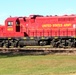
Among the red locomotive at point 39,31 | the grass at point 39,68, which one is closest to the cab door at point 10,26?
the red locomotive at point 39,31

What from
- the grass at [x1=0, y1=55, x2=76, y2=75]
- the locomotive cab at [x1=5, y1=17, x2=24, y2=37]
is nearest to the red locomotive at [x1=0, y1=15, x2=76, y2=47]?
the locomotive cab at [x1=5, y1=17, x2=24, y2=37]

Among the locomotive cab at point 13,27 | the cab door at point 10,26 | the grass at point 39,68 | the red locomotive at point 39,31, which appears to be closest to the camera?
the grass at point 39,68

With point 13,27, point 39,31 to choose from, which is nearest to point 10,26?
point 13,27

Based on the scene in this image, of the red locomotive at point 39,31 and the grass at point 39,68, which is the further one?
the red locomotive at point 39,31

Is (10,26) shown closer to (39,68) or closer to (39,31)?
(39,31)

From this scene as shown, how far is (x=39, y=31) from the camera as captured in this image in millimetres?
29047

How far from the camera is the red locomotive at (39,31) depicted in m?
27.7

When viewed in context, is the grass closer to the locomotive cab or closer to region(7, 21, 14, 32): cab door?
the locomotive cab

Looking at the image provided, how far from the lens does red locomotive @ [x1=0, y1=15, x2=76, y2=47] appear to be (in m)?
27.7

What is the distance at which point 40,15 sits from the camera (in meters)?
30.3

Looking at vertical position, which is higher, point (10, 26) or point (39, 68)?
point (10, 26)

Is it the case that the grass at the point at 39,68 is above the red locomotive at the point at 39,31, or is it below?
below

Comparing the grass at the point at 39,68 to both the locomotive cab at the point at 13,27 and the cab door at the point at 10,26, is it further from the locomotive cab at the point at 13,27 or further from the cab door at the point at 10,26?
the cab door at the point at 10,26

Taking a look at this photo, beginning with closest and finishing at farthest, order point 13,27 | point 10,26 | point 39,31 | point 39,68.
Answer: point 39,68 < point 39,31 < point 13,27 < point 10,26
